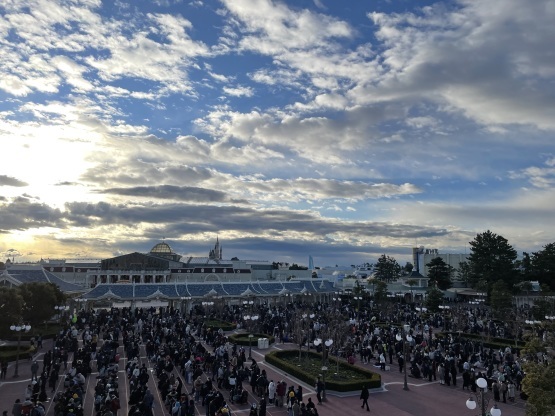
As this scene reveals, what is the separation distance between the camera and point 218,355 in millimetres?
24734

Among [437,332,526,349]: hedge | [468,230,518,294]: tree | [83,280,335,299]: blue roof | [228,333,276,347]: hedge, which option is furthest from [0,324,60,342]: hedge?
[468,230,518,294]: tree

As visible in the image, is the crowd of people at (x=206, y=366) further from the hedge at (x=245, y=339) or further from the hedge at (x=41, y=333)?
the hedge at (x=41, y=333)

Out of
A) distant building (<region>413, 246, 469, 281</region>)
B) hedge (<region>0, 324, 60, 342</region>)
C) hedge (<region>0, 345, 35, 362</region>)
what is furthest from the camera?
distant building (<region>413, 246, 469, 281</region>)

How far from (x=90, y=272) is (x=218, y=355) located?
54560 mm

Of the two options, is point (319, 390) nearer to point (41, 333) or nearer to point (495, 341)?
point (495, 341)

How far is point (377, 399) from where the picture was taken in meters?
20.7

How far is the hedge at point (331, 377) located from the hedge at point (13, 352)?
1523 centimetres

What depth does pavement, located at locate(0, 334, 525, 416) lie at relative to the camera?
18.8 meters

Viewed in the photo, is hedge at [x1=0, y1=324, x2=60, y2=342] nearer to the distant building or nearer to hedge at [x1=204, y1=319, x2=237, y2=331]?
hedge at [x1=204, y1=319, x2=237, y2=331]

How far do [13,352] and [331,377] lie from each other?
20.0 metres

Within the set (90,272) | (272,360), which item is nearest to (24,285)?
(272,360)

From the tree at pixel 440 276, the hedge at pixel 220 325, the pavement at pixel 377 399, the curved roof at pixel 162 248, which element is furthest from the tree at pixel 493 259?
the curved roof at pixel 162 248

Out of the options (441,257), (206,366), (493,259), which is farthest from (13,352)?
(441,257)

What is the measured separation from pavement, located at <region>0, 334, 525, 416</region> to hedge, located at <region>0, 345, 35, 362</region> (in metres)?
1.31
